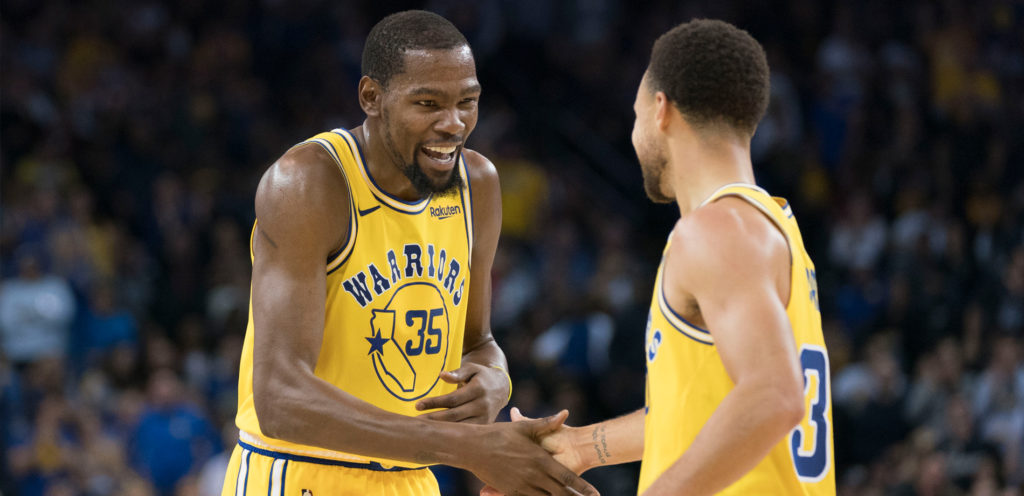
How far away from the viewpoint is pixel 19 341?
34.9ft

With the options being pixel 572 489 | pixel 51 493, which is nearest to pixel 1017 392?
pixel 572 489

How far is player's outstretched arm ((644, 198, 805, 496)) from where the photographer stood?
9.74ft

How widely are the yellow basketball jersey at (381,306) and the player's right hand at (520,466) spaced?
36cm

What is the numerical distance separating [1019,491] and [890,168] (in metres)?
4.22

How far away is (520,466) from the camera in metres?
3.87

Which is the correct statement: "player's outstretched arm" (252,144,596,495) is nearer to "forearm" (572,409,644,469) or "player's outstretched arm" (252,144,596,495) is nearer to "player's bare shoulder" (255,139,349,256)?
"player's bare shoulder" (255,139,349,256)

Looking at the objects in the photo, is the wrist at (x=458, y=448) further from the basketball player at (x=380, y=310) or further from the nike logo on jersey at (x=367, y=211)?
the nike logo on jersey at (x=367, y=211)

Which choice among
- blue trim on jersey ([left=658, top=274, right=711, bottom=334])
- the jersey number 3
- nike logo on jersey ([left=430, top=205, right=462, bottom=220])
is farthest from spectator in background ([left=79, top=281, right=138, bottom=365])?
the jersey number 3

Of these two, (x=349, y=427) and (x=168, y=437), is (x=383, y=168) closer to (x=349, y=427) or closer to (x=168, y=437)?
(x=349, y=427)

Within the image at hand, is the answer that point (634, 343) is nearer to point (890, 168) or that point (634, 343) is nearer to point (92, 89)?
point (890, 168)

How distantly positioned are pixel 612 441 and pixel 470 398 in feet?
1.81

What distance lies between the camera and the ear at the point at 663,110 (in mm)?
3422

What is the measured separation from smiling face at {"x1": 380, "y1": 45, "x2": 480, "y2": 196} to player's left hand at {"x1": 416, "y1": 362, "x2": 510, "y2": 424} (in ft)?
2.28

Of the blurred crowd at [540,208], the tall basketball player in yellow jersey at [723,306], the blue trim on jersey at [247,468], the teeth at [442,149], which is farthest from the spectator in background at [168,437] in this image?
the tall basketball player in yellow jersey at [723,306]
